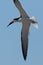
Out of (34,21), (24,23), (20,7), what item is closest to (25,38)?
(24,23)

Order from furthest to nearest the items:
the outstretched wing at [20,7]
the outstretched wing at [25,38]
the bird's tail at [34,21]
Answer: the outstretched wing at [25,38] < the bird's tail at [34,21] < the outstretched wing at [20,7]

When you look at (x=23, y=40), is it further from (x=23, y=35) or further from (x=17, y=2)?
(x=17, y=2)

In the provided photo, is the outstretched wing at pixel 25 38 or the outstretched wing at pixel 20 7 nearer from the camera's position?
the outstretched wing at pixel 20 7

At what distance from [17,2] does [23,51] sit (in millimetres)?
1991

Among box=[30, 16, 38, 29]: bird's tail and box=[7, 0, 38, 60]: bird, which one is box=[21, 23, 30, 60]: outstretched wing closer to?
box=[7, 0, 38, 60]: bird

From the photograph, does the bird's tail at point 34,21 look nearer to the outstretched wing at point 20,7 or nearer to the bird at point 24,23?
the bird at point 24,23

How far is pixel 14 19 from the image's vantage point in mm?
21094

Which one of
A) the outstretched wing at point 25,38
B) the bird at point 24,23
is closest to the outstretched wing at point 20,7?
the bird at point 24,23

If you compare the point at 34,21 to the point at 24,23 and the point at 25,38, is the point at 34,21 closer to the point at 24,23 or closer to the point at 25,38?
the point at 24,23

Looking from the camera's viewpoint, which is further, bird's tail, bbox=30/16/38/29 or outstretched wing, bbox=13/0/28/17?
bird's tail, bbox=30/16/38/29

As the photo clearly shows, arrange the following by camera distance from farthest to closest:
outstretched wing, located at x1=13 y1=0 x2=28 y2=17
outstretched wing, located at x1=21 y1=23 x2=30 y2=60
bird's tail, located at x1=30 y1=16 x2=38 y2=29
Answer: outstretched wing, located at x1=21 y1=23 x2=30 y2=60 → bird's tail, located at x1=30 y1=16 x2=38 y2=29 → outstretched wing, located at x1=13 y1=0 x2=28 y2=17

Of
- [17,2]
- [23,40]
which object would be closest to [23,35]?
[23,40]

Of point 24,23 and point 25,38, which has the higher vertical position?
point 24,23

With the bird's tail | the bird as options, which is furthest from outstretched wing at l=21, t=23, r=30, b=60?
the bird's tail
